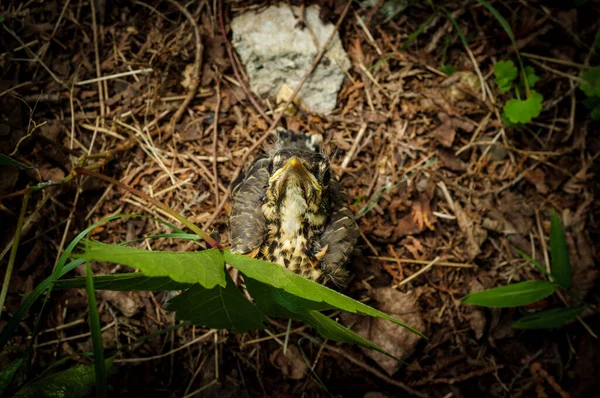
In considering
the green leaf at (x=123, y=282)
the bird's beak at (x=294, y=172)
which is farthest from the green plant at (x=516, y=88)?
the green leaf at (x=123, y=282)

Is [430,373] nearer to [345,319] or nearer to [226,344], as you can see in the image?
[345,319]

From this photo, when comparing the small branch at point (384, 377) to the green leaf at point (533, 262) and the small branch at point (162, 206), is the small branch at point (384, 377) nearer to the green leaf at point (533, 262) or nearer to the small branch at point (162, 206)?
the green leaf at point (533, 262)

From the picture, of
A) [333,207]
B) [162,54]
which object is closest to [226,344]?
[333,207]

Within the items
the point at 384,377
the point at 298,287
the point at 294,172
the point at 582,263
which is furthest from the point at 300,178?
the point at 582,263

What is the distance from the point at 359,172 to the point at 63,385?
72.8 inches

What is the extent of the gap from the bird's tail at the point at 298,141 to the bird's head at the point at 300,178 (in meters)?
0.36

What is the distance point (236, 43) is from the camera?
2.66m

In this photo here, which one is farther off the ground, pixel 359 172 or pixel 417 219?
pixel 359 172

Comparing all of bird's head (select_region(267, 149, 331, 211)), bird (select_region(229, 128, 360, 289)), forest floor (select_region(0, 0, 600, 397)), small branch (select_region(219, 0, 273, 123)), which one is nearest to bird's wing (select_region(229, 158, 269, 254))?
bird (select_region(229, 128, 360, 289))

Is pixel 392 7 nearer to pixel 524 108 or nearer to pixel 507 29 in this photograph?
pixel 507 29

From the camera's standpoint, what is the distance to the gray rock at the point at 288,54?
265 centimetres

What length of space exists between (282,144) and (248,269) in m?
1.30

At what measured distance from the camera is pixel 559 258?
2318 mm

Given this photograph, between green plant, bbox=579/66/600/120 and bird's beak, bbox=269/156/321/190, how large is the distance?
177cm
